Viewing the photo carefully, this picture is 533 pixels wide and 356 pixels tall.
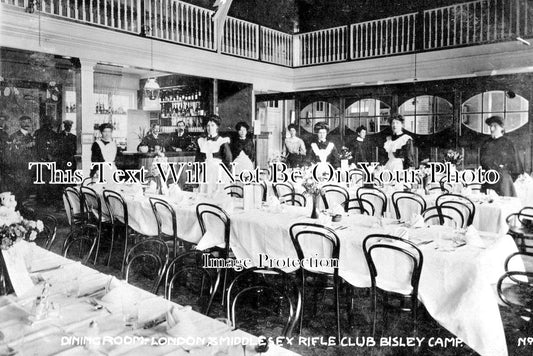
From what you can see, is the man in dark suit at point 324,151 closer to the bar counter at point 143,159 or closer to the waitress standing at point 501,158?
the waitress standing at point 501,158

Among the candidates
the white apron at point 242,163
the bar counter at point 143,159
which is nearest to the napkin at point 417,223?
the white apron at point 242,163

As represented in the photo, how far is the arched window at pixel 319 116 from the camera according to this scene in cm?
1138

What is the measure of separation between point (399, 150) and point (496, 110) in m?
4.53

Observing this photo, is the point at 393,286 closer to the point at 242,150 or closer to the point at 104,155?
the point at 242,150

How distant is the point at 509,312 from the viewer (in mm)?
3811

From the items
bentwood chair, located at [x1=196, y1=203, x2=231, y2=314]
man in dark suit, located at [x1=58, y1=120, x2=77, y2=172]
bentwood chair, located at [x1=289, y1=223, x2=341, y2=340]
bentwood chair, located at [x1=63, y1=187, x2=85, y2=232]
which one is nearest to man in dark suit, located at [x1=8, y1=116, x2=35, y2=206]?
man in dark suit, located at [x1=58, y1=120, x2=77, y2=172]

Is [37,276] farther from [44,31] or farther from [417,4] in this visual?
[417,4]

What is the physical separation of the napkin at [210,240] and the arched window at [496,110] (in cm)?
696

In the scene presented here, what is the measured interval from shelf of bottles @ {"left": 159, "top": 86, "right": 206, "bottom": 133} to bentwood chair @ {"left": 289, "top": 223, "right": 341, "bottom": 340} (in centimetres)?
829

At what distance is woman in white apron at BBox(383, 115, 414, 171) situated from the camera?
7047mm

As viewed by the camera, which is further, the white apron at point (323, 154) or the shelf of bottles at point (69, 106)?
the shelf of bottles at point (69, 106)

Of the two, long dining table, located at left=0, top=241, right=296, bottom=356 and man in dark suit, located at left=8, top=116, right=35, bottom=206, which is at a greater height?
man in dark suit, located at left=8, top=116, right=35, bottom=206

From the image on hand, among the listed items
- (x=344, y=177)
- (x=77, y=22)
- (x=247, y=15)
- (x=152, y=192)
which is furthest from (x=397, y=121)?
(x=247, y=15)

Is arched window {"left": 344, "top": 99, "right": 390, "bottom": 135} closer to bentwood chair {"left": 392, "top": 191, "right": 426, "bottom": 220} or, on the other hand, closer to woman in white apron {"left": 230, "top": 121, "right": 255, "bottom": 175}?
woman in white apron {"left": 230, "top": 121, "right": 255, "bottom": 175}
